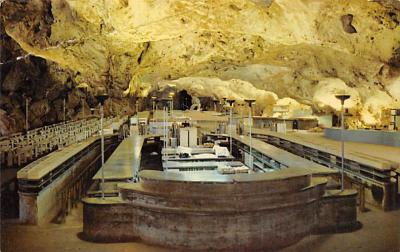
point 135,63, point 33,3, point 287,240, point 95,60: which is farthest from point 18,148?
point 135,63

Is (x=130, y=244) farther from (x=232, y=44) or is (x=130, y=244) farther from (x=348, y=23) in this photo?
(x=232, y=44)

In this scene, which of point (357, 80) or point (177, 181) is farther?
point (357, 80)

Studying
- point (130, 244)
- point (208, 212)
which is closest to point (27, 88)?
point (130, 244)

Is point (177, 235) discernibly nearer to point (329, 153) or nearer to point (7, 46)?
point (329, 153)

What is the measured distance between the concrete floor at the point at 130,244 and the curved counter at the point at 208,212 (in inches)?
7.3

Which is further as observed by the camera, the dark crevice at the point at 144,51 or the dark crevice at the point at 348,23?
the dark crevice at the point at 144,51

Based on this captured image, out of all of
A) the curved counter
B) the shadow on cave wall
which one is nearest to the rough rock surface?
the shadow on cave wall

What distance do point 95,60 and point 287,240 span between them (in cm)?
1409

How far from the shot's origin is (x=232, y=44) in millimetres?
15773

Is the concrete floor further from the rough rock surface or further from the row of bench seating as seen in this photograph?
the rough rock surface

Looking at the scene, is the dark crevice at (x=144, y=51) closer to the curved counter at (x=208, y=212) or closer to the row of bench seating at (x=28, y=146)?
the row of bench seating at (x=28, y=146)

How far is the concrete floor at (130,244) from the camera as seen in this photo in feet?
16.9

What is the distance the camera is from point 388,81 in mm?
14641

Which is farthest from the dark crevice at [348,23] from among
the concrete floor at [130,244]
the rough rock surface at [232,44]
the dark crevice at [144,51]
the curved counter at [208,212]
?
the dark crevice at [144,51]
